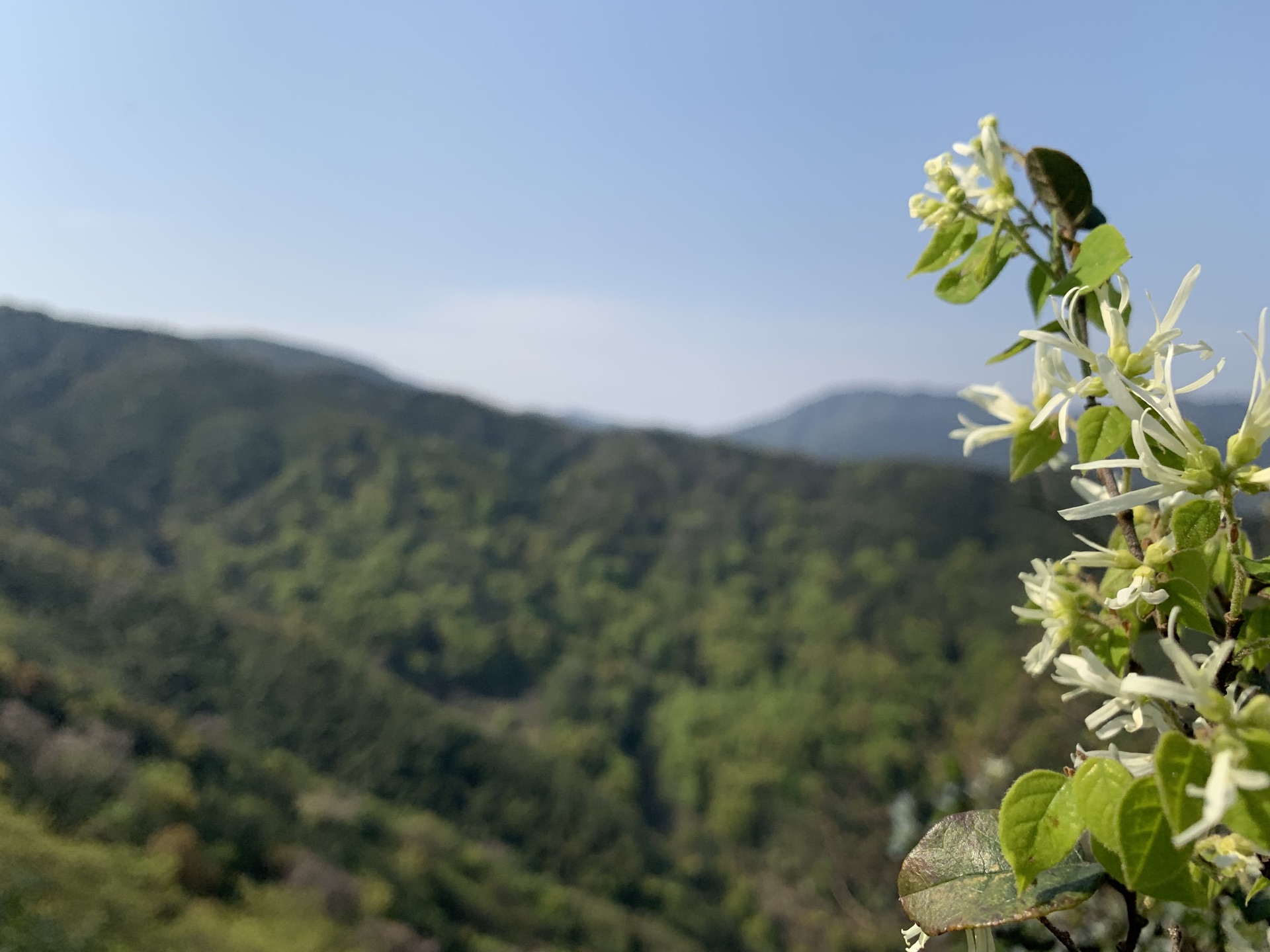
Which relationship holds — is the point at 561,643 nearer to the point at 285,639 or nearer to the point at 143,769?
the point at 285,639

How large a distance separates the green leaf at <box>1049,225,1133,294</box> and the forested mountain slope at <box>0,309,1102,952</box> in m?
0.42

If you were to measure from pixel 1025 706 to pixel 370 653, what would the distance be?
17.0m

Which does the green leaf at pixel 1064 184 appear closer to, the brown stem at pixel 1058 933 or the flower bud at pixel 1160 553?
the flower bud at pixel 1160 553

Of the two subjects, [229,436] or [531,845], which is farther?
[229,436]

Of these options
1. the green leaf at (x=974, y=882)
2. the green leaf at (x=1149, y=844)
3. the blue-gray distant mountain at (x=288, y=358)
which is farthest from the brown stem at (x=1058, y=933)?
the blue-gray distant mountain at (x=288, y=358)

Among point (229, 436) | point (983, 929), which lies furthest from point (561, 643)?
point (983, 929)

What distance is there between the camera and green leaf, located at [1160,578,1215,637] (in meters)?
0.45

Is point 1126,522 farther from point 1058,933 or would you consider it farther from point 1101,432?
point 1058,933

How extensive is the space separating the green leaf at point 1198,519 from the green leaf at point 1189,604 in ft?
0.09

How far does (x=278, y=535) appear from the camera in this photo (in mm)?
25344

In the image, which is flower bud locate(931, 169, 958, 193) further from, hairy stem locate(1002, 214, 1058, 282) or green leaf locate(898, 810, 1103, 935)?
green leaf locate(898, 810, 1103, 935)

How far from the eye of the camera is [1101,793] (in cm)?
39

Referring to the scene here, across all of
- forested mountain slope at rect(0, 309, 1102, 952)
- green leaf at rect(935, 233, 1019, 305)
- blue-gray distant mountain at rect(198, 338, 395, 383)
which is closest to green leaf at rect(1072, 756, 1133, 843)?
green leaf at rect(935, 233, 1019, 305)

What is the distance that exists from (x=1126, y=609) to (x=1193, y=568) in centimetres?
7
